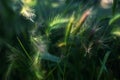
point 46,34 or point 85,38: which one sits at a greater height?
point 46,34

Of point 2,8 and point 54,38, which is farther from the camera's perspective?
point 54,38

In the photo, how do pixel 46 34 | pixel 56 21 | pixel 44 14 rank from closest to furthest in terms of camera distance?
pixel 56 21
pixel 46 34
pixel 44 14

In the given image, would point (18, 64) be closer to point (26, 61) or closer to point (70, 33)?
point (26, 61)

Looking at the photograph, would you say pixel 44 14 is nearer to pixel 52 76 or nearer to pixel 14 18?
pixel 52 76

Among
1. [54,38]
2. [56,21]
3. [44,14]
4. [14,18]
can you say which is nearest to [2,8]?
[14,18]

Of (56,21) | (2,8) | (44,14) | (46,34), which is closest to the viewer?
(2,8)

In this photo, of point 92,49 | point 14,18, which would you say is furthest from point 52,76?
point 14,18

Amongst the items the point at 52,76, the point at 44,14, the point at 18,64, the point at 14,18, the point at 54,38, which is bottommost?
the point at 14,18
